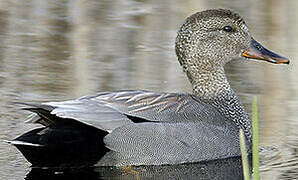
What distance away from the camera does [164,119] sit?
6.93 m

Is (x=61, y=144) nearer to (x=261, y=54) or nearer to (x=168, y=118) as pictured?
(x=168, y=118)

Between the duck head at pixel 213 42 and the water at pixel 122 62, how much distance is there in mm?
698

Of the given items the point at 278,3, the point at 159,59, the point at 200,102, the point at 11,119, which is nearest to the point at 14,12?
the point at 159,59

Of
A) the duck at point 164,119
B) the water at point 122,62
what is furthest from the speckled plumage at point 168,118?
the water at point 122,62

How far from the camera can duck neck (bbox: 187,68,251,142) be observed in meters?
7.57

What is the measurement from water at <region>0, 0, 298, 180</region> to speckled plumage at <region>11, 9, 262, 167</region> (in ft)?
0.50

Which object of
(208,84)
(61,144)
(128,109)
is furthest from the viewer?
(208,84)

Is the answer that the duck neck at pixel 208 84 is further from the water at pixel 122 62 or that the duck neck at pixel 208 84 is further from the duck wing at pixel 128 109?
the water at pixel 122 62

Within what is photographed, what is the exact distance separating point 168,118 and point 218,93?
918 mm

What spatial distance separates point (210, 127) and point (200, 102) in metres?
0.33

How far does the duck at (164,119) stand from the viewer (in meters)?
6.46

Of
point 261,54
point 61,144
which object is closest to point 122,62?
point 261,54

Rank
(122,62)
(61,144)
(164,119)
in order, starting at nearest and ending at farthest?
1. (61,144)
2. (164,119)
3. (122,62)

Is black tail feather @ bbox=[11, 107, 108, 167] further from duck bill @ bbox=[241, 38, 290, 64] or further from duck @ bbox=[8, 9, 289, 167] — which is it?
duck bill @ bbox=[241, 38, 290, 64]
